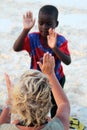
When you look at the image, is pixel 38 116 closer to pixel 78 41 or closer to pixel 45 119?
pixel 45 119

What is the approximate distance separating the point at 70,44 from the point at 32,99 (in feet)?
13.4

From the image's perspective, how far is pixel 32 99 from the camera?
1824 millimetres

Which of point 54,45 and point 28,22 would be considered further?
point 28,22

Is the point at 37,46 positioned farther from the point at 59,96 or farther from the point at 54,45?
the point at 59,96

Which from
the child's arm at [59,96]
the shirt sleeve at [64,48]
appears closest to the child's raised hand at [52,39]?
the shirt sleeve at [64,48]

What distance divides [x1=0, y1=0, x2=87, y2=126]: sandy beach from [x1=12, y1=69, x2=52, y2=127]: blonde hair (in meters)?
2.08

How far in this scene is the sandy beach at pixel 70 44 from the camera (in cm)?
444

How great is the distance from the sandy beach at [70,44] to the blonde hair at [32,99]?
2083mm

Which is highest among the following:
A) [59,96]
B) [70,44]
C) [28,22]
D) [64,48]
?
[28,22]

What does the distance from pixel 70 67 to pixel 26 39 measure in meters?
2.15

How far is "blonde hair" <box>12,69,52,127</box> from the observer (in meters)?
1.82

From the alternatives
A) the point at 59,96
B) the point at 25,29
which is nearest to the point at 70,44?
the point at 25,29

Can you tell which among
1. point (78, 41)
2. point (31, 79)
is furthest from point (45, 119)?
point (78, 41)

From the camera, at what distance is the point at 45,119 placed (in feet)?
6.36
